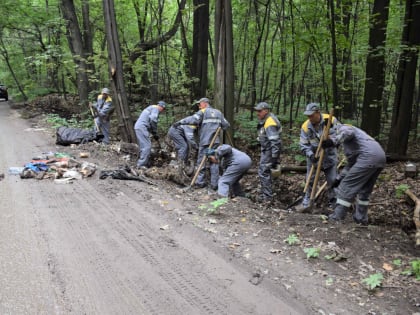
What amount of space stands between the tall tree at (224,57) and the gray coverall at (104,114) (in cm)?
433

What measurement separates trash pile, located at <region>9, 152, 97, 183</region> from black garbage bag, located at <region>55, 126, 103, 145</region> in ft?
8.46

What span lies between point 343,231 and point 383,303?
1.52 meters

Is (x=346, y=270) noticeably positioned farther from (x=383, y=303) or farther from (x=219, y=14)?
(x=219, y=14)

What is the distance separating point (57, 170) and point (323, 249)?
562 cm

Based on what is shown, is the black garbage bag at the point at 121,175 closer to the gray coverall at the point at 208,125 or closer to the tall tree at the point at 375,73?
the gray coverall at the point at 208,125

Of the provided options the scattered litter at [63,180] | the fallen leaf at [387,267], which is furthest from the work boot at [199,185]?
the fallen leaf at [387,267]

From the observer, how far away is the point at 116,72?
10.3 m

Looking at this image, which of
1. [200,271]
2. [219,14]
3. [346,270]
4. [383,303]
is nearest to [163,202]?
Answer: [200,271]

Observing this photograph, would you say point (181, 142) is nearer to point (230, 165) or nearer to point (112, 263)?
point (230, 165)

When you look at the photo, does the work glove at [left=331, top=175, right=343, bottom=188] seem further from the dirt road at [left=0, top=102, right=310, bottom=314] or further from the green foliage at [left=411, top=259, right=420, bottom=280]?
the dirt road at [left=0, top=102, right=310, bottom=314]

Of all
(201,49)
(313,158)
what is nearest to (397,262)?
(313,158)

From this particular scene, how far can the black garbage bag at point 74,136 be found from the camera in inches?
414

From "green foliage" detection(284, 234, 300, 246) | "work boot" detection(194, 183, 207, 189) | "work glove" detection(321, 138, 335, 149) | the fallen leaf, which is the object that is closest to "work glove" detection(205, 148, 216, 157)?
"work boot" detection(194, 183, 207, 189)

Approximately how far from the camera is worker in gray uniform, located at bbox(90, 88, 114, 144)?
11.0m
